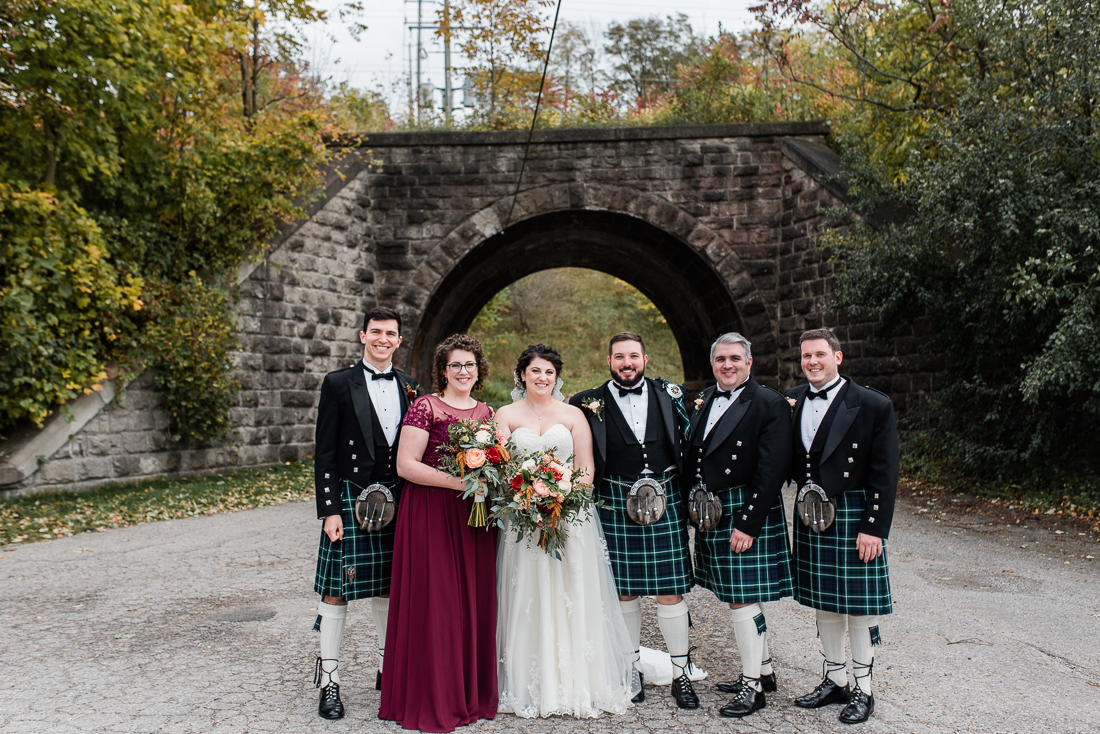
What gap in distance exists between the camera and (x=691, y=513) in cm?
387

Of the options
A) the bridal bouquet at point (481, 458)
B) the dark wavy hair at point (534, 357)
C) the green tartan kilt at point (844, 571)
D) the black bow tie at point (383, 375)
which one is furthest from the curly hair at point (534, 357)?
the green tartan kilt at point (844, 571)

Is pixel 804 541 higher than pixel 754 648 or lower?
higher

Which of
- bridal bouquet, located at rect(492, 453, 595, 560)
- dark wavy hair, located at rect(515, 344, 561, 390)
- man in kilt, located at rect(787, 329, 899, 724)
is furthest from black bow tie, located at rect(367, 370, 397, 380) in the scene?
man in kilt, located at rect(787, 329, 899, 724)

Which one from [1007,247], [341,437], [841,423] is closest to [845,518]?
[841,423]

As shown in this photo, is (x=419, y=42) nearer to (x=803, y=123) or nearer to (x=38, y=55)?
(x=803, y=123)

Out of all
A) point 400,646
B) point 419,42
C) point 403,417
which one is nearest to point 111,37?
point 403,417

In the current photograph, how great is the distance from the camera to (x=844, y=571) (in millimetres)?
3586

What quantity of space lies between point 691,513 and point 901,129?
32.2ft

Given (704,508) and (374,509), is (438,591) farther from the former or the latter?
(704,508)

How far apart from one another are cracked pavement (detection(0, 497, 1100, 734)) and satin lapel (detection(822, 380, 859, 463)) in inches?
48.2

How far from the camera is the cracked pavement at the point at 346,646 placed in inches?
139

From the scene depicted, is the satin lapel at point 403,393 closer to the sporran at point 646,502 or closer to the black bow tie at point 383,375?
the black bow tie at point 383,375

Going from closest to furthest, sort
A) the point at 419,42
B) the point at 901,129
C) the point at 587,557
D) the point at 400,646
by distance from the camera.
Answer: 1. the point at 400,646
2. the point at 587,557
3. the point at 901,129
4. the point at 419,42

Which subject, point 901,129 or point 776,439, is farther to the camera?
point 901,129
